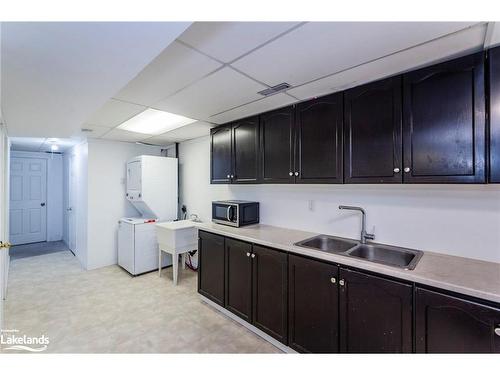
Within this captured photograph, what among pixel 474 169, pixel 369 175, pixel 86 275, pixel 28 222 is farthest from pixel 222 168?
pixel 28 222

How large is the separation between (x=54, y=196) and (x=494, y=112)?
7.67 meters

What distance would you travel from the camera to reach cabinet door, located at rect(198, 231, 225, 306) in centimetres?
252

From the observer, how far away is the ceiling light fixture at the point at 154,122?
2588 mm

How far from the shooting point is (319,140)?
2.05 meters

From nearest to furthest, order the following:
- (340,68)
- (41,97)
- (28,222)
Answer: (340,68), (41,97), (28,222)

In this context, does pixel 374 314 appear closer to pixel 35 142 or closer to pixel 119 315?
pixel 119 315

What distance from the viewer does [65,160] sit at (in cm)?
551

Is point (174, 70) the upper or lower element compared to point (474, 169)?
upper

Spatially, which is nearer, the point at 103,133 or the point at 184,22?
the point at 184,22

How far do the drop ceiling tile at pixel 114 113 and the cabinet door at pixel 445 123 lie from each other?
92.4 inches

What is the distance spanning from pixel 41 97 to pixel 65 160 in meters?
4.73

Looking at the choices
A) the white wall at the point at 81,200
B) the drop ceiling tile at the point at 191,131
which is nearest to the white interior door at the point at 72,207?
the white wall at the point at 81,200

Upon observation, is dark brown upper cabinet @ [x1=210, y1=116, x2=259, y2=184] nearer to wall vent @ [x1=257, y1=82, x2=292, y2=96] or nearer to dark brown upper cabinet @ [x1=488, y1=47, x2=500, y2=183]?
wall vent @ [x1=257, y1=82, x2=292, y2=96]

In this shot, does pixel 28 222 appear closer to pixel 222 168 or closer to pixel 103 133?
pixel 103 133
